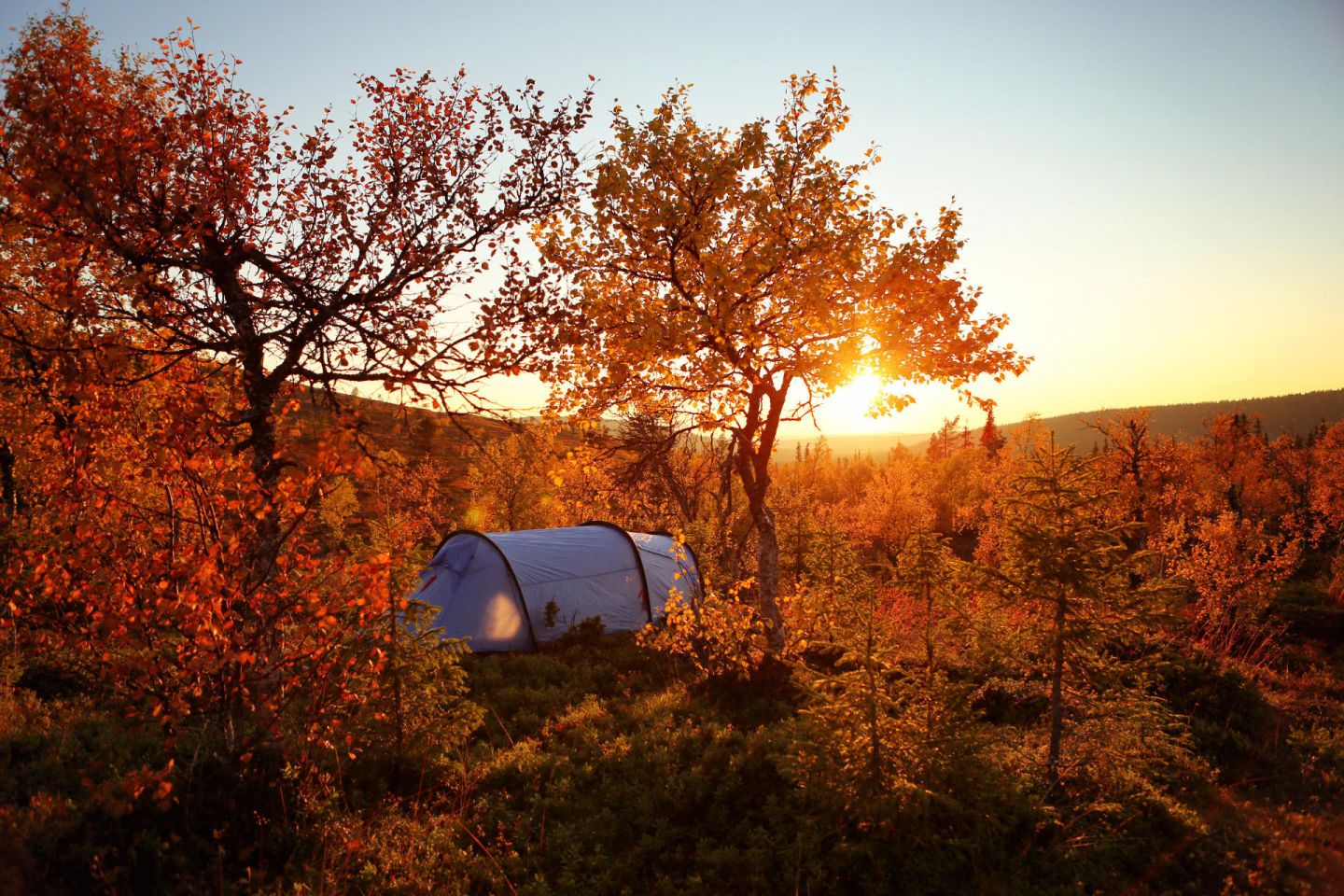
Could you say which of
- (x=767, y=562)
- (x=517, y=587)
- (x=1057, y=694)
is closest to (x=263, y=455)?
(x=767, y=562)

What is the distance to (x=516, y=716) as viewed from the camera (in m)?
11.8

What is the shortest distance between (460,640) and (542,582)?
31.9 feet

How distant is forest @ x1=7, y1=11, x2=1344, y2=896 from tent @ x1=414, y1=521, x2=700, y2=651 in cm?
586

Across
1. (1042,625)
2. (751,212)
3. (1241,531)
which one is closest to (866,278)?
(751,212)

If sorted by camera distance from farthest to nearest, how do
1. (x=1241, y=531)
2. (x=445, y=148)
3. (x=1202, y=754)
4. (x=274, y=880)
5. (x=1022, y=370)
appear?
(x=1241, y=531) → (x=1202, y=754) → (x=1022, y=370) → (x=445, y=148) → (x=274, y=880)

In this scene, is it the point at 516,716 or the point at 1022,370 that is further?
the point at 516,716

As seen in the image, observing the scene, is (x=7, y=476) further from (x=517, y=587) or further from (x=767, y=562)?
(x=767, y=562)

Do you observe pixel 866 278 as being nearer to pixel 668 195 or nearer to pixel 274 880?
pixel 668 195

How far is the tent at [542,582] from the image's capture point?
17.8 m

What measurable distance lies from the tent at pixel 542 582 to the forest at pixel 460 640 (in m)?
5.86

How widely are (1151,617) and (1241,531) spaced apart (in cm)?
2242

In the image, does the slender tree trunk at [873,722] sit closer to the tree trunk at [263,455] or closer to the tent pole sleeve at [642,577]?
the tree trunk at [263,455]

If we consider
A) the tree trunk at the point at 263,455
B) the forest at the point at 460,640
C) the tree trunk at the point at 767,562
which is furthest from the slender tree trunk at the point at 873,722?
the tree trunk at the point at 263,455

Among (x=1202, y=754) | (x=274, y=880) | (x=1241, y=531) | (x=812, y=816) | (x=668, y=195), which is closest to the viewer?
(x=274, y=880)
